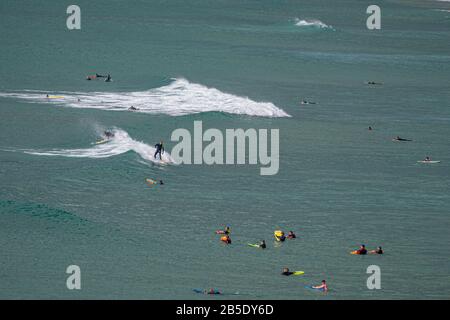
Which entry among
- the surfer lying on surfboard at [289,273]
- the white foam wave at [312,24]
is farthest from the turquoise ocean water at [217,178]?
the white foam wave at [312,24]

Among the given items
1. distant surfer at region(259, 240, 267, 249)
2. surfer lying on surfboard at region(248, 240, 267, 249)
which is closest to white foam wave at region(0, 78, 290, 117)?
surfer lying on surfboard at region(248, 240, 267, 249)

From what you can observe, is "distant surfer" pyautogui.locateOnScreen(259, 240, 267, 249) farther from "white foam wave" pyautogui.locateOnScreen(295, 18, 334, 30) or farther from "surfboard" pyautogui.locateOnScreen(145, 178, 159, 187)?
"white foam wave" pyautogui.locateOnScreen(295, 18, 334, 30)

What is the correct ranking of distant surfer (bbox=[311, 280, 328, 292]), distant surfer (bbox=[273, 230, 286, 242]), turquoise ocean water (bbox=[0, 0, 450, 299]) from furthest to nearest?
distant surfer (bbox=[273, 230, 286, 242])
turquoise ocean water (bbox=[0, 0, 450, 299])
distant surfer (bbox=[311, 280, 328, 292])

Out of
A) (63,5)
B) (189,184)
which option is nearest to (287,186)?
(189,184)
